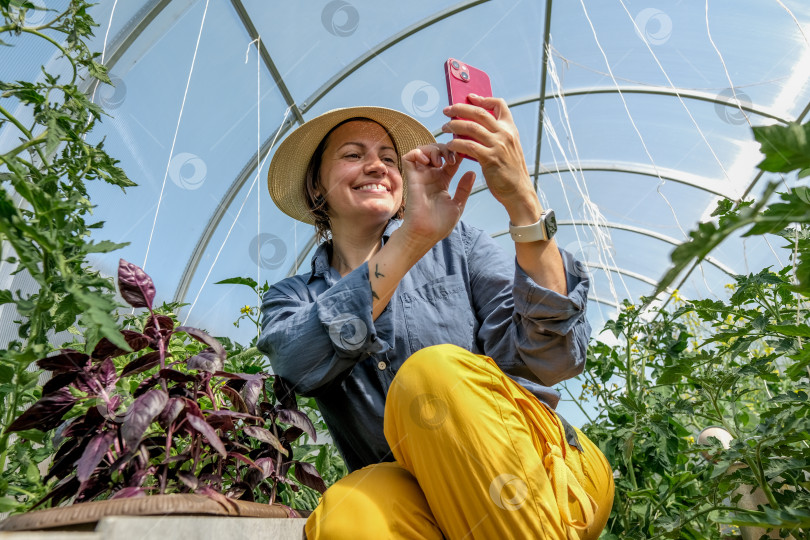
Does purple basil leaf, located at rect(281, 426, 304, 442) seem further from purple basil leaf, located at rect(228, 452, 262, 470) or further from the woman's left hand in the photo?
the woman's left hand

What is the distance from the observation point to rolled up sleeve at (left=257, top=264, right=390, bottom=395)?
1197 millimetres

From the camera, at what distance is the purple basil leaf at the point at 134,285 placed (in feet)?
3.47

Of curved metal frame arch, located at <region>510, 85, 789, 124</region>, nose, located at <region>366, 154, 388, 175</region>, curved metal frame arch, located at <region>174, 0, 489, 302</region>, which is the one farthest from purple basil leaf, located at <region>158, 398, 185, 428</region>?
curved metal frame arch, located at <region>510, 85, 789, 124</region>

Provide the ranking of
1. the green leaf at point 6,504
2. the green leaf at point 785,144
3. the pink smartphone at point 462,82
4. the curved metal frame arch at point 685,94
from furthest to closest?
the curved metal frame arch at point 685,94, the pink smartphone at point 462,82, the green leaf at point 6,504, the green leaf at point 785,144

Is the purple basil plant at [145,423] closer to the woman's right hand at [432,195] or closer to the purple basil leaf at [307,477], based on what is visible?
the purple basil leaf at [307,477]

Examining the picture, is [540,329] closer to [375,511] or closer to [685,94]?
[375,511]

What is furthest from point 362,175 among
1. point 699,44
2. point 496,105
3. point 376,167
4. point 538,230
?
point 699,44

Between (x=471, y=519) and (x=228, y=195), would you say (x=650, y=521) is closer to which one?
Result: (x=471, y=519)

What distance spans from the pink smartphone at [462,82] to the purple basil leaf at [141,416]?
28.4 inches

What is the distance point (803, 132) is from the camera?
48 cm

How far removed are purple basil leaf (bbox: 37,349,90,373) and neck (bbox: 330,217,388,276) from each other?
0.82 meters

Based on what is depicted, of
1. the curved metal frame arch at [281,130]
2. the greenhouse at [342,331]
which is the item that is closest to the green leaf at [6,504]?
the greenhouse at [342,331]

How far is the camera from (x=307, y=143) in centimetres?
192

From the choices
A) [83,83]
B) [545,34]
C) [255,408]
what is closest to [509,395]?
[255,408]
